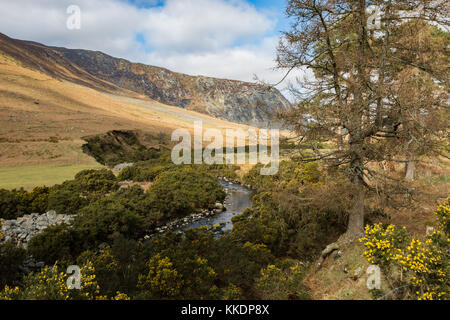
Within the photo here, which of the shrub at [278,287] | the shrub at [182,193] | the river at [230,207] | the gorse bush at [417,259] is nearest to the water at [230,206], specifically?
the river at [230,207]

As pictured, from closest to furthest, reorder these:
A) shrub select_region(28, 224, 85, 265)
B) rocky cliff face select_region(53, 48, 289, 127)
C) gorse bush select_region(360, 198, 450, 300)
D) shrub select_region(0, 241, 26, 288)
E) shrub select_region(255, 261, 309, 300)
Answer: gorse bush select_region(360, 198, 450, 300)
shrub select_region(255, 261, 309, 300)
shrub select_region(0, 241, 26, 288)
shrub select_region(28, 224, 85, 265)
rocky cliff face select_region(53, 48, 289, 127)

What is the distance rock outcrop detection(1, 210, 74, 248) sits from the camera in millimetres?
8516

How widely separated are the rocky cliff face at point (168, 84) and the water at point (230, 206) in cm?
12658

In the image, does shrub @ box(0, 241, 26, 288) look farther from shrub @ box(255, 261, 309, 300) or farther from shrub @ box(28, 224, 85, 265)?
shrub @ box(255, 261, 309, 300)

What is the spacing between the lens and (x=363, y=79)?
5812 millimetres

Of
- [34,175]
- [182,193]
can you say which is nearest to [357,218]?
[182,193]

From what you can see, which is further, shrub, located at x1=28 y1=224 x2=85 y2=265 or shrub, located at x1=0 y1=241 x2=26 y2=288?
shrub, located at x1=28 y1=224 x2=85 y2=265

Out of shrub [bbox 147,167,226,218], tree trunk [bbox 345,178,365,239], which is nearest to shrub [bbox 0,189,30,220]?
shrub [bbox 147,167,226,218]

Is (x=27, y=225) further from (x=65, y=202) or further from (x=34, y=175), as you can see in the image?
(x=34, y=175)

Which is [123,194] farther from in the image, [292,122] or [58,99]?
[58,99]

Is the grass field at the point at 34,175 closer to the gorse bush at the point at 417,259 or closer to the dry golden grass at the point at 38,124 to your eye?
the dry golden grass at the point at 38,124

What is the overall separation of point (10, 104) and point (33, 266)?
4168 centimetres

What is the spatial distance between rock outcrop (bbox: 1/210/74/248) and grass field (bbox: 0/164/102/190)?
12.6 ft
